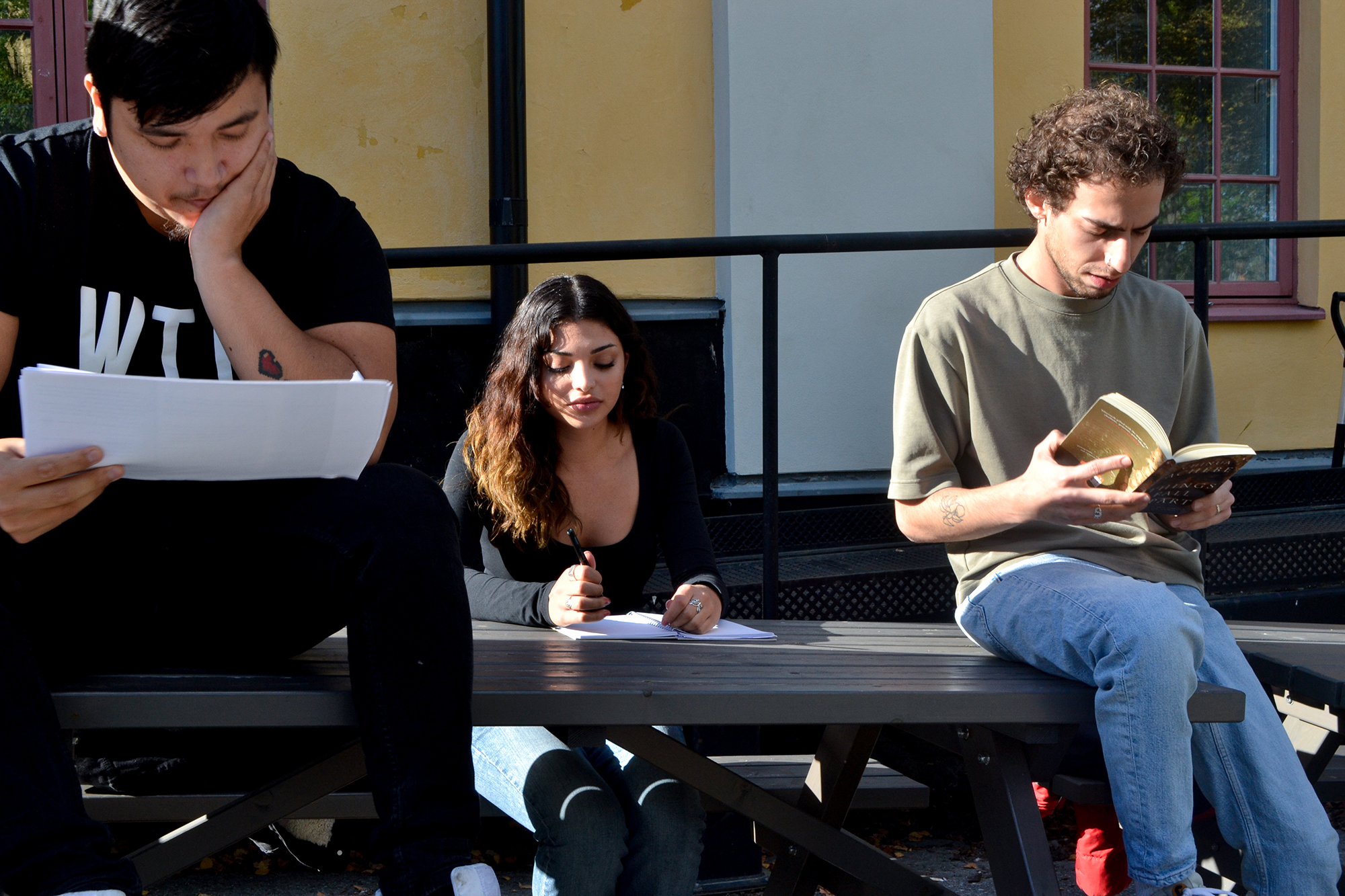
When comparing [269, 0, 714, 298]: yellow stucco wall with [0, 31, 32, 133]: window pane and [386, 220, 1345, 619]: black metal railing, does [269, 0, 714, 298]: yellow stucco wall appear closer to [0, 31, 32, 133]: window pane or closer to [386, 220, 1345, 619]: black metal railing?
[0, 31, 32, 133]: window pane

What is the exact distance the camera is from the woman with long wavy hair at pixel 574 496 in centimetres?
210

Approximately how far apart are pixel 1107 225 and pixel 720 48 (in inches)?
96.3

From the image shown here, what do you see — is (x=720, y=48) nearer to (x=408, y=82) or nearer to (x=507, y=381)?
(x=408, y=82)

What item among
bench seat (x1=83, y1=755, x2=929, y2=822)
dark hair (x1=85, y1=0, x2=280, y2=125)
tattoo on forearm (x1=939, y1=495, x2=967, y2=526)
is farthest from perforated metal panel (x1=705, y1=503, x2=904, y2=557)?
dark hair (x1=85, y1=0, x2=280, y2=125)

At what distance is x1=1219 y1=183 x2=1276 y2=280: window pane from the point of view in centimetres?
559

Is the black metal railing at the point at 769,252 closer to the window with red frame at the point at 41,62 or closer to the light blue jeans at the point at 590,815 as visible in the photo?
the light blue jeans at the point at 590,815

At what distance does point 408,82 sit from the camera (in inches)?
166

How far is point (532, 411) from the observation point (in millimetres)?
2377

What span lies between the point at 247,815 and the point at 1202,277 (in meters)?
2.48

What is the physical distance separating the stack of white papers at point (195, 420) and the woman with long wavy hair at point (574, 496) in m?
0.70

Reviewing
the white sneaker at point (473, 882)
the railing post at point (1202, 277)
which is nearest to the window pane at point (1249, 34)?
the railing post at point (1202, 277)

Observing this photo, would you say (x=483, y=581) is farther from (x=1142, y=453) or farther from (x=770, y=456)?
(x=1142, y=453)

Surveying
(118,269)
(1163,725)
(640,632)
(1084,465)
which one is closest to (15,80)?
(118,269)

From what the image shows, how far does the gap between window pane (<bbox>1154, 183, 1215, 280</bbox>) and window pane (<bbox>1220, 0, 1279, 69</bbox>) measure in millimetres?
592
